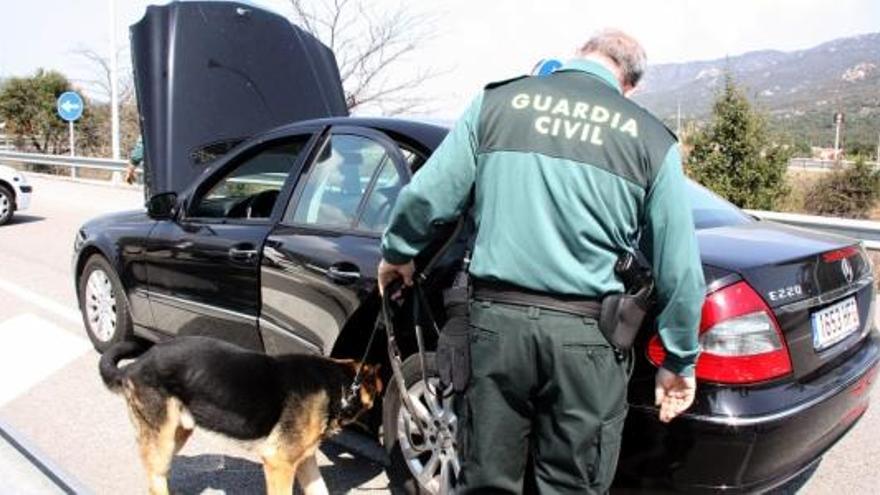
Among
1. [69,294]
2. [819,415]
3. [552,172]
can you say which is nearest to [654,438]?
[819,415]

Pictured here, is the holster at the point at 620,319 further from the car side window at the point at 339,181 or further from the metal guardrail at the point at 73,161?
the metal guardrail at the point at 73,161

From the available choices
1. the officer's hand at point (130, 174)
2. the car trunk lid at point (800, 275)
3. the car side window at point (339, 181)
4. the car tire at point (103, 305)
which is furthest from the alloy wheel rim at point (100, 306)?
the officer's hand at point (130, 174)

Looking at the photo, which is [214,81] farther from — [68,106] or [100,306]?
[68,106]

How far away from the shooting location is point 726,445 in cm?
260

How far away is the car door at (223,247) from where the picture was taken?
160 inches

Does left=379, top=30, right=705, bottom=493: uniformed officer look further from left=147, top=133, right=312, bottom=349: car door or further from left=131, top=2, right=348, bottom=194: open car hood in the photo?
left=131, top=2, right=348, bottom=194: open car hood

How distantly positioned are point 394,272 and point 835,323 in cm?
159

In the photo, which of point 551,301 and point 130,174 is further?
point 130,174

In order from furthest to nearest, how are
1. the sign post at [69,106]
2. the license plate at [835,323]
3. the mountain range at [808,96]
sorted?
the sign post at [69,106], the mountain range at [808,96], the license plate at [835,323]

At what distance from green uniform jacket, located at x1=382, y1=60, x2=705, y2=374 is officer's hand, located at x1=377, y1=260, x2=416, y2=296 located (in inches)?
16.9

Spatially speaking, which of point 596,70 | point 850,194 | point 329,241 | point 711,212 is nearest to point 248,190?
point 329,241

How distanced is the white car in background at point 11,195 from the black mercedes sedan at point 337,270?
26.5 ft

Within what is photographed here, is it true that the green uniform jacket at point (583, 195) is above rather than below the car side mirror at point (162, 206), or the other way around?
above

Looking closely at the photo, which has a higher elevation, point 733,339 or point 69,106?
point 69,106
